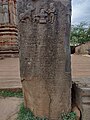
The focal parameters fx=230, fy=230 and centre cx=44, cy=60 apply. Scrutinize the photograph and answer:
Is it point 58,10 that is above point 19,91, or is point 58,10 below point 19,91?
above

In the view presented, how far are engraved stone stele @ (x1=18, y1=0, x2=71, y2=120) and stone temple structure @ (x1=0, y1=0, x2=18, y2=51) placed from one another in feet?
35.9

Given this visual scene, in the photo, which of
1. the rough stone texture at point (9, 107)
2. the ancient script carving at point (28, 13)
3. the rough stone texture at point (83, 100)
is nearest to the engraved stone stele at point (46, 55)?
the ancient script carving at point (28, 13)

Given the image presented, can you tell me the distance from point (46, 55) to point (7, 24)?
11829 millimetres

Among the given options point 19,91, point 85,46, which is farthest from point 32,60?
point 85,46

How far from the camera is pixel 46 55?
2.81 metres

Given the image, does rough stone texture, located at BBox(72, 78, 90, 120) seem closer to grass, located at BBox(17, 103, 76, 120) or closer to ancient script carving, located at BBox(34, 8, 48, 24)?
grass, located at BBox(17, 103, 76, 120)

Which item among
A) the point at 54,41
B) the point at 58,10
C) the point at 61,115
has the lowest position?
the point at 61,115

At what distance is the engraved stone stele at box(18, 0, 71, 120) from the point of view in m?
2.73

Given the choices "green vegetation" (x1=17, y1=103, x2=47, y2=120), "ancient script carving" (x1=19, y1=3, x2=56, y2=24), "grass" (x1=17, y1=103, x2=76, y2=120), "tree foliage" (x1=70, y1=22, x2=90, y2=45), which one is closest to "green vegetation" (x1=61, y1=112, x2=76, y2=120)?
"grass" (x1=17, y1=103, x2=76, y2=120)

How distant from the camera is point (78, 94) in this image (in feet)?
10.0

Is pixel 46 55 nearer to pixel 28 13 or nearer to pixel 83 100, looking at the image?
pixel 28 13

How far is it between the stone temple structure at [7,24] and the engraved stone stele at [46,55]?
35.9ft

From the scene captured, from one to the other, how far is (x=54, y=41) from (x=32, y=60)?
36cm

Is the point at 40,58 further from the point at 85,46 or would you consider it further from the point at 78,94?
the point at 85,46
